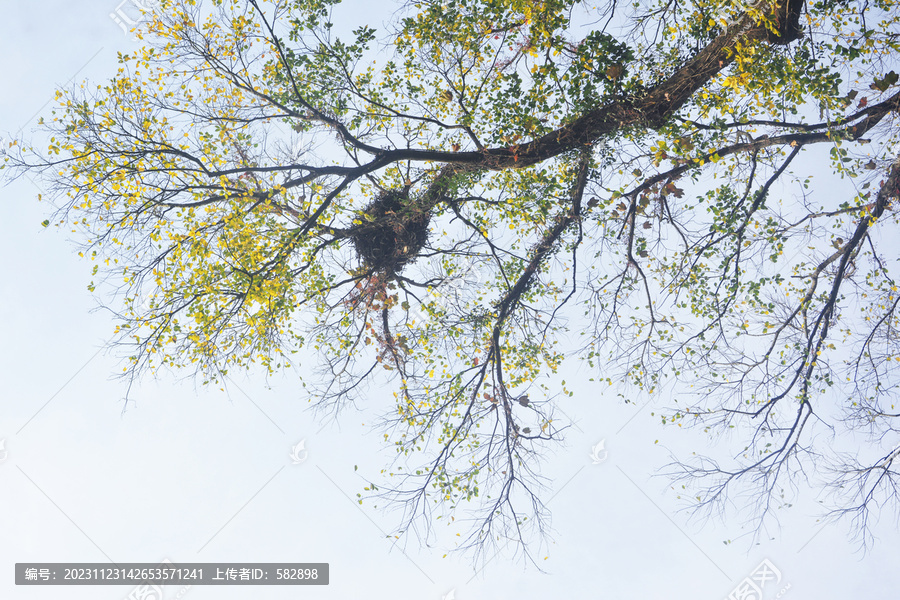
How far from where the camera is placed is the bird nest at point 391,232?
775 centimetres

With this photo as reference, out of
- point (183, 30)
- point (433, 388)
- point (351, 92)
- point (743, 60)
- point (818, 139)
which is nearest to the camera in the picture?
point (743, 60)

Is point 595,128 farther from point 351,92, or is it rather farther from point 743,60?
point 351,92

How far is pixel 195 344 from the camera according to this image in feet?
22.7

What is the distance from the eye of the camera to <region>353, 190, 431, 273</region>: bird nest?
775cm

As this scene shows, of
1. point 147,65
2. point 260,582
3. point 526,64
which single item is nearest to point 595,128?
point 526,64

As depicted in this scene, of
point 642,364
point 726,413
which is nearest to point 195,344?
point 642,364

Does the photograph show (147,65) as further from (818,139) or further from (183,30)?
(818,139)

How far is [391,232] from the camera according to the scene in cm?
789

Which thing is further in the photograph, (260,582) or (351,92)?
(260,582)

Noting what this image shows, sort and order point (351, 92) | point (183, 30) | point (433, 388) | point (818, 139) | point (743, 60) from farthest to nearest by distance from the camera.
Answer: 1. point (433, 388)
2. point (351, 92)
3. point (183, 30)
4. point (818, 139)
5. point (743, 60)

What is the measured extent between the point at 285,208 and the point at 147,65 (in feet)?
9.10

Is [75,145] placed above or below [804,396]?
above

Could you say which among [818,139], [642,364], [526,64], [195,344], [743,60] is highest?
[526,64]

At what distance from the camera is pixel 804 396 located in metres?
6.86
